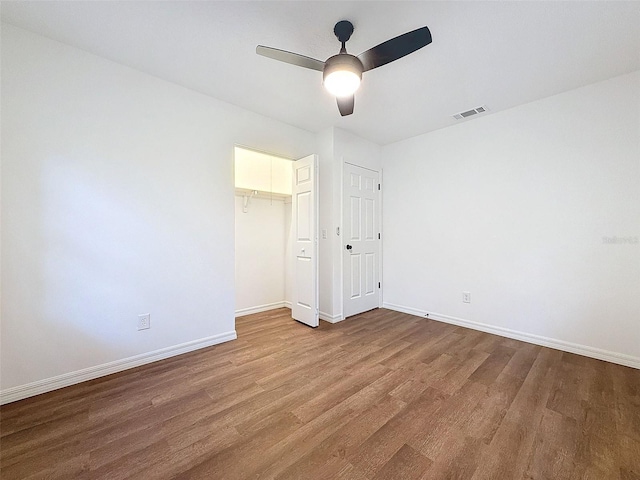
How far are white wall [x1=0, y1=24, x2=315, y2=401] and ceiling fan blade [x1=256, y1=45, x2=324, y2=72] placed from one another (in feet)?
4.15

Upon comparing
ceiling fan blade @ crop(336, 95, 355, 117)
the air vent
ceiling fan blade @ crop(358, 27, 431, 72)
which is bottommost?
ceiling fan blade @ crop(336, 95, 355, 117)

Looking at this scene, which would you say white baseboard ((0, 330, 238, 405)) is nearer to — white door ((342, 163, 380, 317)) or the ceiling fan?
white door ((342, 163, 380, 317))

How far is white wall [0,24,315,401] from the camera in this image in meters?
1.83

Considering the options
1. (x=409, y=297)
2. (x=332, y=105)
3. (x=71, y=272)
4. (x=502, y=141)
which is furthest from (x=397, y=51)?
(x=409, y=297)

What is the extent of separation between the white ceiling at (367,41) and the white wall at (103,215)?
0.25 m

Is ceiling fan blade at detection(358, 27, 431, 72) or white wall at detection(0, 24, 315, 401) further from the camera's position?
white wall at detection(0, 24, 315, 401)

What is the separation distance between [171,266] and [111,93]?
1542 millimetres

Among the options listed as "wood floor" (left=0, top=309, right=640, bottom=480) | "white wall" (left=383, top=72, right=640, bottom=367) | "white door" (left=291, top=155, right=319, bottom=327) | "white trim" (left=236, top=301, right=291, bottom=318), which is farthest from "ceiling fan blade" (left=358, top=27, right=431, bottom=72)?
"white trim" (left=236, top=301, right=291, bottom=318)

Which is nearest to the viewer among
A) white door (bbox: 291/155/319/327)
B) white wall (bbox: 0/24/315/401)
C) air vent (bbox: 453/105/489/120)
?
white wall (bbox: 0/24/315/401)

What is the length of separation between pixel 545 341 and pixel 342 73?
3.22 m

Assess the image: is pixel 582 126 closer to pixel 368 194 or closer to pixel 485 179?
pixel 485 179

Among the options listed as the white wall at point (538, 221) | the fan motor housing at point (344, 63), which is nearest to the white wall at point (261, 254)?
the white wall at point (538, 221)

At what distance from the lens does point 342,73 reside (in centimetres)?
171

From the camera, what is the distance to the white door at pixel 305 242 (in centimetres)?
321
